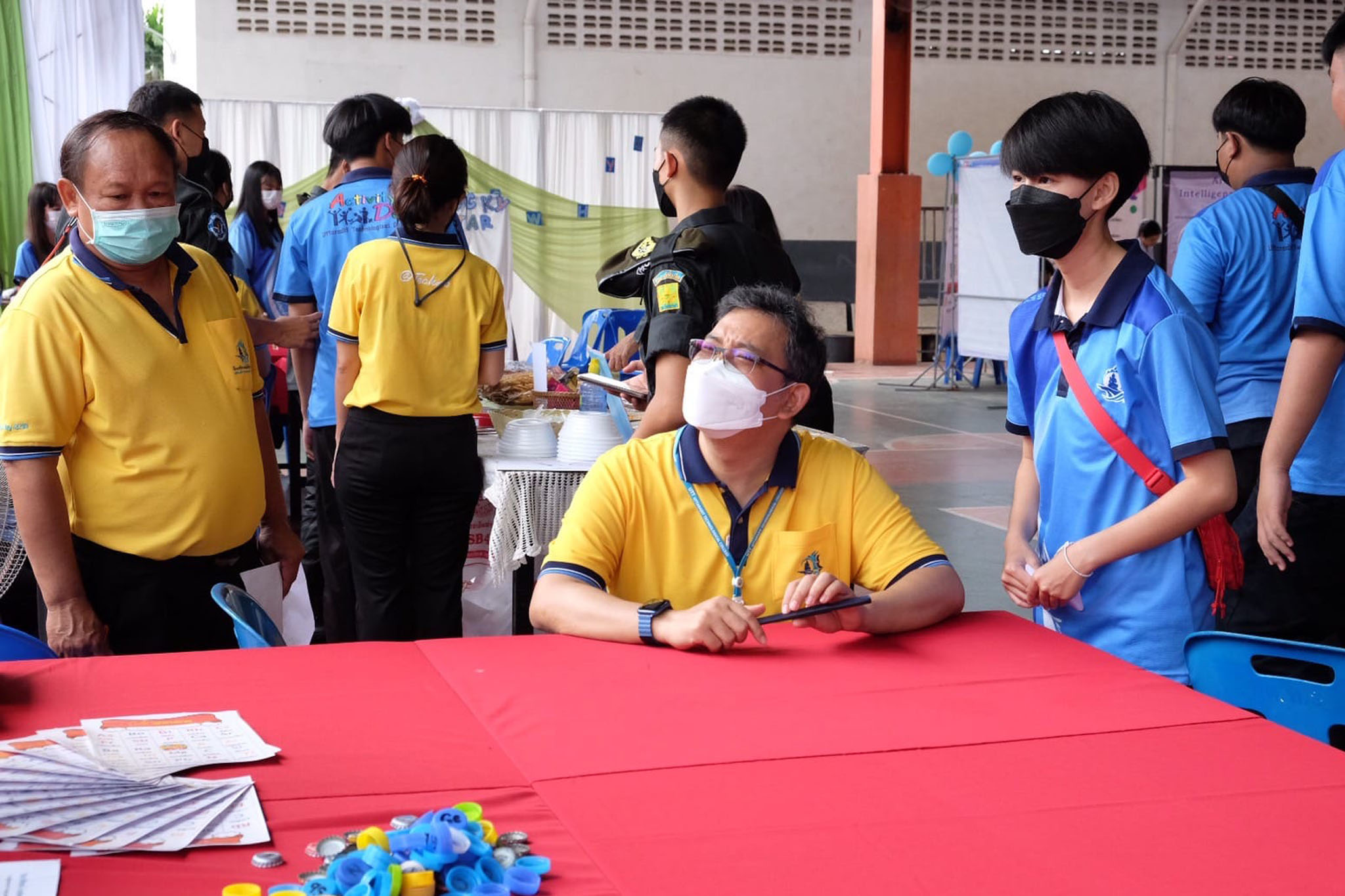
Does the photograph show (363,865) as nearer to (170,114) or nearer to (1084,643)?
(1084,643)

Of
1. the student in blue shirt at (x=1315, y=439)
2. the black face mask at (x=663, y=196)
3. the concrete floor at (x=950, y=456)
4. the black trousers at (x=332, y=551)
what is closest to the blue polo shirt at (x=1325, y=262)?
the student in blue shirt at (x=1315, y=439)

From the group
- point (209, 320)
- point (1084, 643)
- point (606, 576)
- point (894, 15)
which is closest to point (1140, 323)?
point (1084, 643)

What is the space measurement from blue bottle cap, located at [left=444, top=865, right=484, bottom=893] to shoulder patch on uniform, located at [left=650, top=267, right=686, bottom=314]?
1.74 m

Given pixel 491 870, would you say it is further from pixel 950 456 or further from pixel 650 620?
pixel 950 456

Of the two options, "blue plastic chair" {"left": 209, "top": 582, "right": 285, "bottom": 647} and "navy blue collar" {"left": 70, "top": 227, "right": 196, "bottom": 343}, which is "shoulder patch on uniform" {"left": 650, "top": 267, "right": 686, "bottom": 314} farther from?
"blue plastic chair" {"left": 209, "top": 582, "right": 285, "bottom": 647}

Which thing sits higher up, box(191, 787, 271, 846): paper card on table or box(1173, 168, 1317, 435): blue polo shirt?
box(1173, 168, 1317, 435): blue polo shirt

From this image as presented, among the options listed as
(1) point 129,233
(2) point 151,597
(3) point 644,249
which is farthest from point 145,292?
(3) point 644,249

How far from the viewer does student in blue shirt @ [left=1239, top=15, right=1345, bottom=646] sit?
92.7 inches

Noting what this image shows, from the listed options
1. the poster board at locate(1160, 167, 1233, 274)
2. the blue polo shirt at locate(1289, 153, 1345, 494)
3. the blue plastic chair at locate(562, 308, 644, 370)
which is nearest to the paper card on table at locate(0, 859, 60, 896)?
the blue polo shirt at locate(1289, 153, 1345, 494)

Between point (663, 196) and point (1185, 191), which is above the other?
point (1185, 191)

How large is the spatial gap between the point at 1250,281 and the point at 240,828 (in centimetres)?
263

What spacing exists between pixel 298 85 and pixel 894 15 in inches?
252

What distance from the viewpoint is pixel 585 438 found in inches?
142

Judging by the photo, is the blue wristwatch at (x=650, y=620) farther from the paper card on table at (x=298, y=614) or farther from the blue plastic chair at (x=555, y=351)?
the blue plastic chair at (x=555, y=351)
